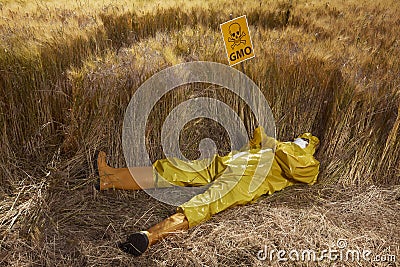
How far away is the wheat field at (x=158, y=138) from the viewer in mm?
2020

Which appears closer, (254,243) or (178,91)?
(254,243)

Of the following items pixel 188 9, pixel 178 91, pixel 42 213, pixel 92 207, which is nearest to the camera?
pixel 42 213

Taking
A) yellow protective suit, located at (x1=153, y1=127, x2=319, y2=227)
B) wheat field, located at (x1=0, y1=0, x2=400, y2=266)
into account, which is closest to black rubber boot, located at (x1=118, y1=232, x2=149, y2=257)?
wheat field, located at (x1=0, y1=0, x2=400, y2=266)

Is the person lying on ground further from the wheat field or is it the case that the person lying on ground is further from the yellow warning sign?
the yellow warning sign

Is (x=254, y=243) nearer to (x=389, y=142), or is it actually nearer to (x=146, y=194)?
(x=146, y=194)

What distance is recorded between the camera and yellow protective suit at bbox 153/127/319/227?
2.24 metres

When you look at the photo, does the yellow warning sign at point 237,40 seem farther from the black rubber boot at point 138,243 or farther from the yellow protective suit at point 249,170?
the black rubber boot at point 138,243

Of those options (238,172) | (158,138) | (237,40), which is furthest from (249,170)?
(237,40)

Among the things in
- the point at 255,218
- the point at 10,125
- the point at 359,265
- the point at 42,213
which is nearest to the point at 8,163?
the point at 10,125

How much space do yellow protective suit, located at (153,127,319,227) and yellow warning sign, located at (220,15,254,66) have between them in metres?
0.41

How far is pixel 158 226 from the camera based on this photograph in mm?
1969

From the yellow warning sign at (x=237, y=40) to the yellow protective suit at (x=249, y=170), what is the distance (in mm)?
407

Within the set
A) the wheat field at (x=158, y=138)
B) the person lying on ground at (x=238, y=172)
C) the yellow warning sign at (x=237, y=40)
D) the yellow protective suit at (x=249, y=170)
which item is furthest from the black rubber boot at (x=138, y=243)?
the yellow warning sign at (x=237, y=40)

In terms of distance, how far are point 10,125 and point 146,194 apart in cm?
80
